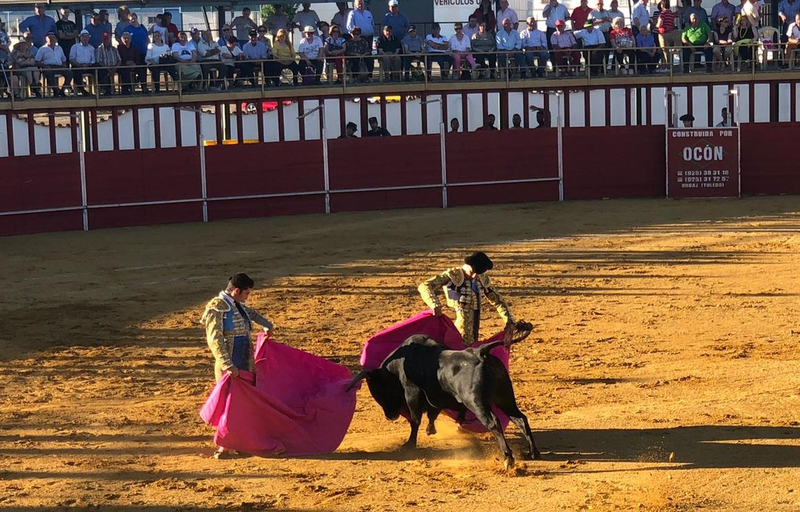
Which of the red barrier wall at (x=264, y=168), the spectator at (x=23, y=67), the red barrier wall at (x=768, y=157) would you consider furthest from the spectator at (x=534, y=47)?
the spectator at (x=23, y=67)

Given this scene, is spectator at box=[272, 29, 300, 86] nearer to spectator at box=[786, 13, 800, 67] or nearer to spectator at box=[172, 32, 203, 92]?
spectator at box=[172, 32, 203, 92]

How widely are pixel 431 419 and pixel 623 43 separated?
15.9 meters

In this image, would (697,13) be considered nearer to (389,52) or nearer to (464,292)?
(389,52)

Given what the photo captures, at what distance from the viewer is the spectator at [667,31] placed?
2350 centimetres

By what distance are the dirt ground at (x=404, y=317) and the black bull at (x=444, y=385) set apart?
0.25 metres

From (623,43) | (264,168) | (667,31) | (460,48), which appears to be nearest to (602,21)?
(623,43)

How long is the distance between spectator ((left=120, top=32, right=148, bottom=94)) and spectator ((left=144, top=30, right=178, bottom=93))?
0.50ft

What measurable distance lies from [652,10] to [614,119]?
3.42 metres

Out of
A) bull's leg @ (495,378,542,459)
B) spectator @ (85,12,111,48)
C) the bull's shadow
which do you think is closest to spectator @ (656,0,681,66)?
spectator @ (85,12,111,48)

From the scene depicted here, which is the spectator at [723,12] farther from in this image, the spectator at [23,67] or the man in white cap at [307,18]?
the spectator at [23,67]

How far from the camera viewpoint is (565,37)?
2331 cm

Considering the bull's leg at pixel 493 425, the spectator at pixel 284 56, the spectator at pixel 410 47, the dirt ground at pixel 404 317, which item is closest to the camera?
the dirt ground at pixel 404 317

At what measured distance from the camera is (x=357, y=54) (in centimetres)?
2255

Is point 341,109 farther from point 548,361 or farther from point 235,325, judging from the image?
point 235,325
